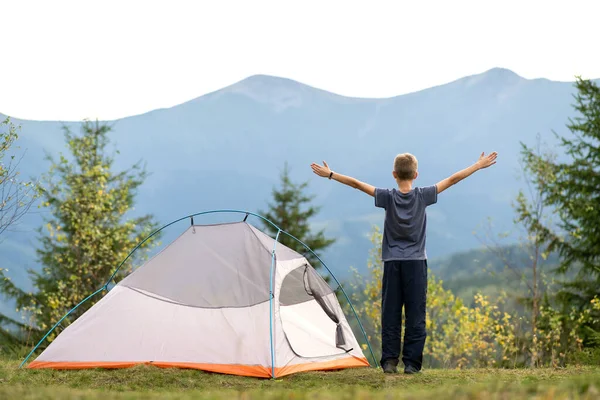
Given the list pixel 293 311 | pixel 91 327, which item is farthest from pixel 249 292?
pixel 91 327

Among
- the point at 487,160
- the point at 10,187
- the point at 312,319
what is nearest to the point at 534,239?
the point at 312,319

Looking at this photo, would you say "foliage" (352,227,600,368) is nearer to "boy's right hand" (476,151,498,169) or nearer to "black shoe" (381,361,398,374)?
"black shoe" (381,361,398,374)

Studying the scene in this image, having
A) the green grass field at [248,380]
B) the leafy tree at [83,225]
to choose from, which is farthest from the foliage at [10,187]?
the leafy tree at [83,225]

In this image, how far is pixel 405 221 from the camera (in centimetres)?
645

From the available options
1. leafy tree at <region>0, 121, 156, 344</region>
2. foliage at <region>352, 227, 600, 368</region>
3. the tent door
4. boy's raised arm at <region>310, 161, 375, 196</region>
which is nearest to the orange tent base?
the tent door

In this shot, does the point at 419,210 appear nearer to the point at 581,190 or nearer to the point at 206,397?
the point at 206,397

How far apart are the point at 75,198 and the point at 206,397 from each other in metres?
14.0

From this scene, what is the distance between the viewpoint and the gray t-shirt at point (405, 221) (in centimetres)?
646

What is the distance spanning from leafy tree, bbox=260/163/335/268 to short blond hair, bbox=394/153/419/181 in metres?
19.0

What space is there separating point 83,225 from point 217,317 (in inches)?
383

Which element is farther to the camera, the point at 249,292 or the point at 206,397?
the point at 249,292

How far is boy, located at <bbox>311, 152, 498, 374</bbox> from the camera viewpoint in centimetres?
645

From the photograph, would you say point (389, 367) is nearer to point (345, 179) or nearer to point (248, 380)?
point (248, 380)

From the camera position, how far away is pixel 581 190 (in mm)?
15422
